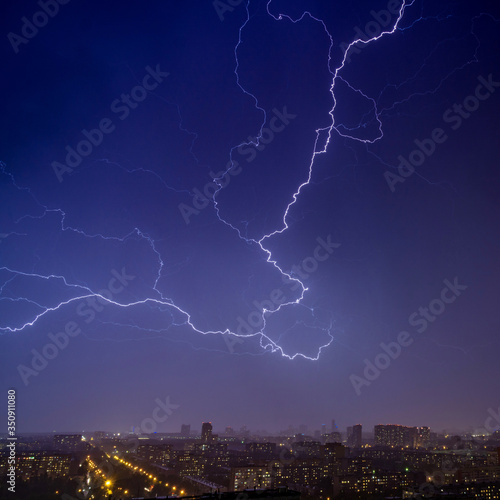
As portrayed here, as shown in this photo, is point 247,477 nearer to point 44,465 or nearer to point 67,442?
point 44,465

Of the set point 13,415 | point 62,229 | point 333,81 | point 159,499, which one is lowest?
point 159,499

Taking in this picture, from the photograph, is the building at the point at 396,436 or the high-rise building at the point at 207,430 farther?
the high-rise building at the point at 207,430

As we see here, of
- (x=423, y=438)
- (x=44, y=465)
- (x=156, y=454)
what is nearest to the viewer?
(x=44, y=465)

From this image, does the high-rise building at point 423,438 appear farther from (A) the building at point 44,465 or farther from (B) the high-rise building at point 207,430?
(A) the building at point 44,465

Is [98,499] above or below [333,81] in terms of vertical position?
below

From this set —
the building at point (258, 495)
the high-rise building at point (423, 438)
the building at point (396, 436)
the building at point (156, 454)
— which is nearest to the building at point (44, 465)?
the building at point (156, 454)

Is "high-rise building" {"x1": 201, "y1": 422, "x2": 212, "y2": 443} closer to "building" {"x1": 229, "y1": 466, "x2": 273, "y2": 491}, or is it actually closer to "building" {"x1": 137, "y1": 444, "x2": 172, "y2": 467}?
"building" {"x1": 137, "y1": 444, "x2": 172, "y2": 467}

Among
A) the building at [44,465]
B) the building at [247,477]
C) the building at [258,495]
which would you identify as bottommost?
the building at [44,465]

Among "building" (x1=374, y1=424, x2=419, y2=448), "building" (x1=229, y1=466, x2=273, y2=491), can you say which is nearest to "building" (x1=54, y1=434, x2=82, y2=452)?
"building" (x1=229, y1=466, x2=273, y2=491)

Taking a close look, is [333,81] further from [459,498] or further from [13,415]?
[459,498]

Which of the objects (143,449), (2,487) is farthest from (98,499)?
(143,449)

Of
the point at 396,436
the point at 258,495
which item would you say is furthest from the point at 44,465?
the point at 396,436
